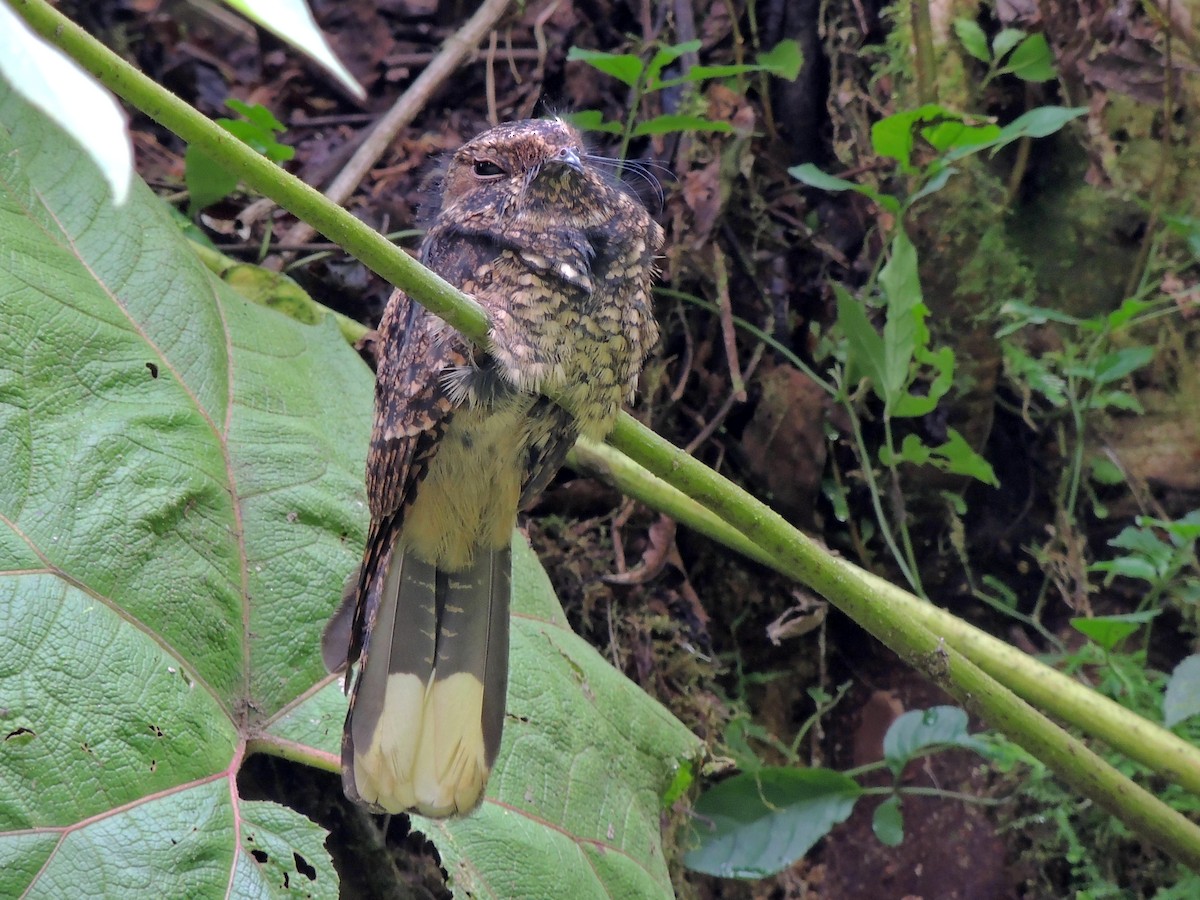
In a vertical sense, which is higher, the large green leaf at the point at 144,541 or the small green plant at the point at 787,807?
the large green leaf at the point at 144,541

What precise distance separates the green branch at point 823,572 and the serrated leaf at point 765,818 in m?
0.44

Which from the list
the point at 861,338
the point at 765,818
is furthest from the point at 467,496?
the point at 765,818

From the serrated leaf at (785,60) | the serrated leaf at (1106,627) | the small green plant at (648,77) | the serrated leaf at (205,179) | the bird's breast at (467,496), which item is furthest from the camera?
the serrated leaf at (785,60)

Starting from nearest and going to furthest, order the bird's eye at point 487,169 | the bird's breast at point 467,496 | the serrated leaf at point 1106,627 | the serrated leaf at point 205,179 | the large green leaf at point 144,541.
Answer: the large green leaf at point 144,541, the bird's breast at point 467,496, the bird's eye at point 487,169, the serrated leaf at point 1106,627, the serrated leaf at point 205,179

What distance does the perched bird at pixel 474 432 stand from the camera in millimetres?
1593

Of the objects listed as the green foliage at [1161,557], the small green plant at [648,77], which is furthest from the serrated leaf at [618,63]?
the green foliage at [1161,557]

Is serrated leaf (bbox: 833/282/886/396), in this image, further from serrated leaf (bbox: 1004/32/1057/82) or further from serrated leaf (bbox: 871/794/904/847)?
serrated leaf (bbox: 871/794/904/847)

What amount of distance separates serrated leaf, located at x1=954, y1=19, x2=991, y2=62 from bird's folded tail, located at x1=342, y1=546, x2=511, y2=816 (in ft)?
5.65

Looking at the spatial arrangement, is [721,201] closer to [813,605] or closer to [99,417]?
[813,605]

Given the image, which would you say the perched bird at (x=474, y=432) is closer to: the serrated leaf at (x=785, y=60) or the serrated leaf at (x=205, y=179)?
the serrated leaf at (x=205, y=179)

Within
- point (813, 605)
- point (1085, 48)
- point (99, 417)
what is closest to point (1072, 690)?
point (813, 605)

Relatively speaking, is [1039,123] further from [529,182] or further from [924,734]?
[924,734]

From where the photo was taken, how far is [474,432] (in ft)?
5.65

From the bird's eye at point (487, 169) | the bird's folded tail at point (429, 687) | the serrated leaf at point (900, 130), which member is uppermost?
the serrated leaf at point (900, 130)
